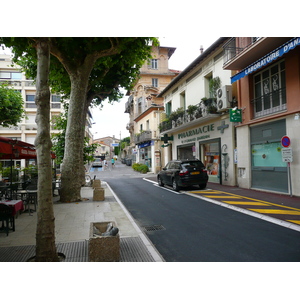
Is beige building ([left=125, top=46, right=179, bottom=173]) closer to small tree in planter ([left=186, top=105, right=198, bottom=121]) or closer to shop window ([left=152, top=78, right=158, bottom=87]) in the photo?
shop window ([left=152, top=78, right=158, bottom=87])

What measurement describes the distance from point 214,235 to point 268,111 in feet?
29.7

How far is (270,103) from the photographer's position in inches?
482

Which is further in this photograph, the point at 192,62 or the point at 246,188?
the point at 192,62

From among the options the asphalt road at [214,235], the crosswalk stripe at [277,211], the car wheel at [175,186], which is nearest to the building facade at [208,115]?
the car wheel at [175,186]

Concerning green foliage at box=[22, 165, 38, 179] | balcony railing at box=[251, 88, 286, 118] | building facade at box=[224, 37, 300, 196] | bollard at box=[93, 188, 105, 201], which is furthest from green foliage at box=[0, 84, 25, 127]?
balcony railing at box=[251, 88, 286, 118]

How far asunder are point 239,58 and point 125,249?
1149cm

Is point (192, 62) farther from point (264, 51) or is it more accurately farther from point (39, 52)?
point (39, 52)

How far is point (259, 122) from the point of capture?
12.6m

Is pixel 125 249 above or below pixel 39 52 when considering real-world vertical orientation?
below

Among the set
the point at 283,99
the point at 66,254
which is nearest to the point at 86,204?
the point at 66,254

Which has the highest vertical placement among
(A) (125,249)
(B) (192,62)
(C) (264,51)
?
(B) (192,62)

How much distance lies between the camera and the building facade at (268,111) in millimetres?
10469

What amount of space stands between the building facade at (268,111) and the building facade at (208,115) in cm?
109
